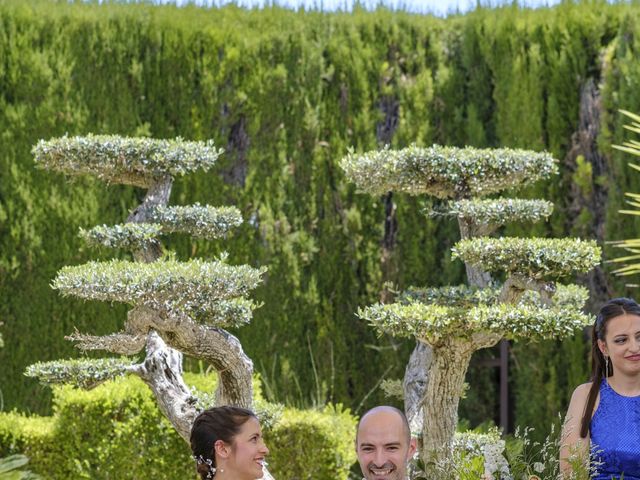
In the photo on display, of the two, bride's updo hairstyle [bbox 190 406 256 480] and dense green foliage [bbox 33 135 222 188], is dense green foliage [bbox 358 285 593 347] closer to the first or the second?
dense green foliage [bbox 33 135 222 188]

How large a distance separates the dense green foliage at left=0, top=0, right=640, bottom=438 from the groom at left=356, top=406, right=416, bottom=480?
4152mm

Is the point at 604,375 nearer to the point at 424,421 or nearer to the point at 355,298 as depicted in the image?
the point at 424,421

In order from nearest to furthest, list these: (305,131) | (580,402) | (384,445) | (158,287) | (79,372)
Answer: (384,445) → (580,402) → (158,287) → (79,372) → (305,131)

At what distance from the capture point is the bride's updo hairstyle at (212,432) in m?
3.96

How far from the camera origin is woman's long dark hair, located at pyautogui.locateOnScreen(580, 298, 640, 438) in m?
4.24

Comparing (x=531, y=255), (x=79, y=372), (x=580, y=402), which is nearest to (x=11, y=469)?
(x=79, y=372)

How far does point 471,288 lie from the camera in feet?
19.2

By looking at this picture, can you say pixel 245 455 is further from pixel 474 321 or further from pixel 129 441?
pixel 129 441

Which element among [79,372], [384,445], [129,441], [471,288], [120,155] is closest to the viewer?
[384,445]

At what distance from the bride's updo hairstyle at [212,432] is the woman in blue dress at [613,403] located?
111 centimetres

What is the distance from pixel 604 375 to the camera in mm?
4398

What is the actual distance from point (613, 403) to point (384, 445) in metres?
0.97

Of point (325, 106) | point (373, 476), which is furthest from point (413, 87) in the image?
point (373, 476)

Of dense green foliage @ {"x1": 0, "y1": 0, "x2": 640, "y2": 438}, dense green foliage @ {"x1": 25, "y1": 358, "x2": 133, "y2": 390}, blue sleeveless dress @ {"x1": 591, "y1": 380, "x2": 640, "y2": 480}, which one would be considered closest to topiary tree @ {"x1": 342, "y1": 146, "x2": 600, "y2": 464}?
blue sleeveless dress @ {"x1": 591, "y1": 380, "x2": 640, "y2": 480}
